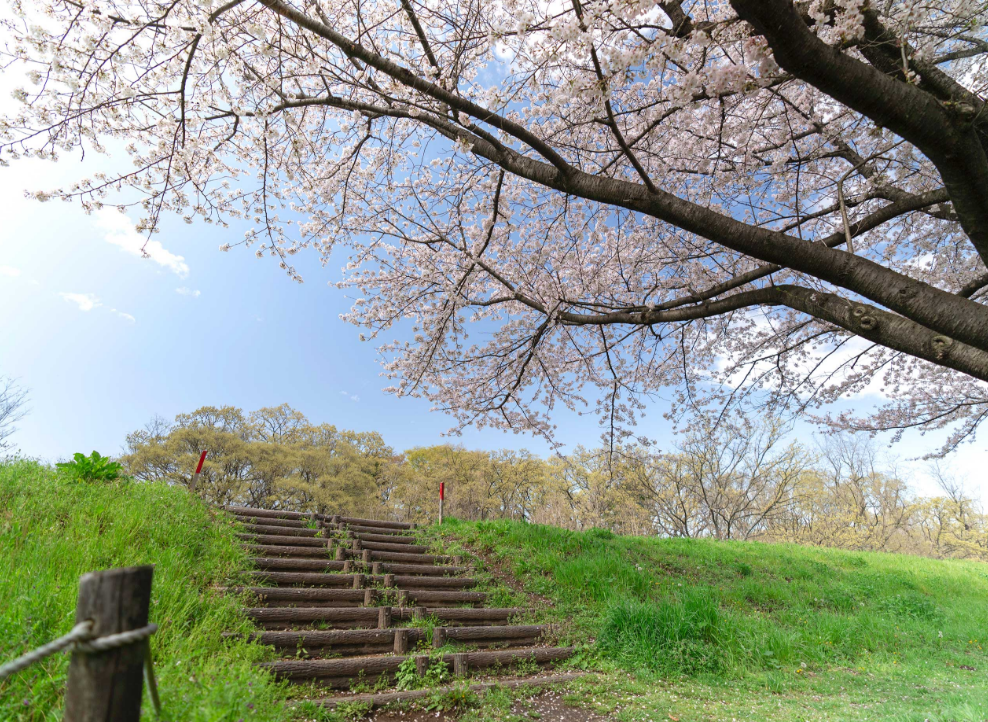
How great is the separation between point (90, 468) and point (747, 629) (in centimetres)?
856

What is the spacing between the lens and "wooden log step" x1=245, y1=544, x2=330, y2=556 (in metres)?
6.44

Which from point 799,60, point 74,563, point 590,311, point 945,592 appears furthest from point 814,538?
point 74,563

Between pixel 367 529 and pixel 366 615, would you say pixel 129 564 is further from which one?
pixel 367 529

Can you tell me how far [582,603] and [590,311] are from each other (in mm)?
3879

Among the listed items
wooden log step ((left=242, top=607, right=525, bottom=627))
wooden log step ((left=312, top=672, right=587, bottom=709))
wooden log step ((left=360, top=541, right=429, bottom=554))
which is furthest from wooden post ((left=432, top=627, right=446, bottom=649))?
wooden log step ((left=360, top=541, right=429, bottom=554))

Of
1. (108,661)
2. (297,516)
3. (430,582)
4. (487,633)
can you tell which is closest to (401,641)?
(487,633)

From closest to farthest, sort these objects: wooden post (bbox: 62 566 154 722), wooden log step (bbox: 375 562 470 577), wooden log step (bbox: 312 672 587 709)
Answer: wooden post (bbox: 62 566 154 722) → wooden log step (bbox: 312 672 587 709) → wooden log step (bbox: 375 562 470 577)

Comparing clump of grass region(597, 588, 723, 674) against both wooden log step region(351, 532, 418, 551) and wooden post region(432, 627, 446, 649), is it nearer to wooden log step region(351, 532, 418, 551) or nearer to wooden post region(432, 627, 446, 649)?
wooden post region(432, 627, 446, 649)

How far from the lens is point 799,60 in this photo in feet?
7.86

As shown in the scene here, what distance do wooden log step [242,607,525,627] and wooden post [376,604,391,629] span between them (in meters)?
0.04

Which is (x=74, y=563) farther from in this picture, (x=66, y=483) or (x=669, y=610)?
(x=669, y=610)

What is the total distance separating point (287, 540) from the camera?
284 inches

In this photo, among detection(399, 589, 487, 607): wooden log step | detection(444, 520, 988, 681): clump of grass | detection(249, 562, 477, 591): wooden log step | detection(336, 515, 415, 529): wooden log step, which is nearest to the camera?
detection(444, 520, 988, 681): clump of grass

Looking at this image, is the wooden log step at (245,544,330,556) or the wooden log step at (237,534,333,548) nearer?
the wooden log step at (245,544,330,556)
